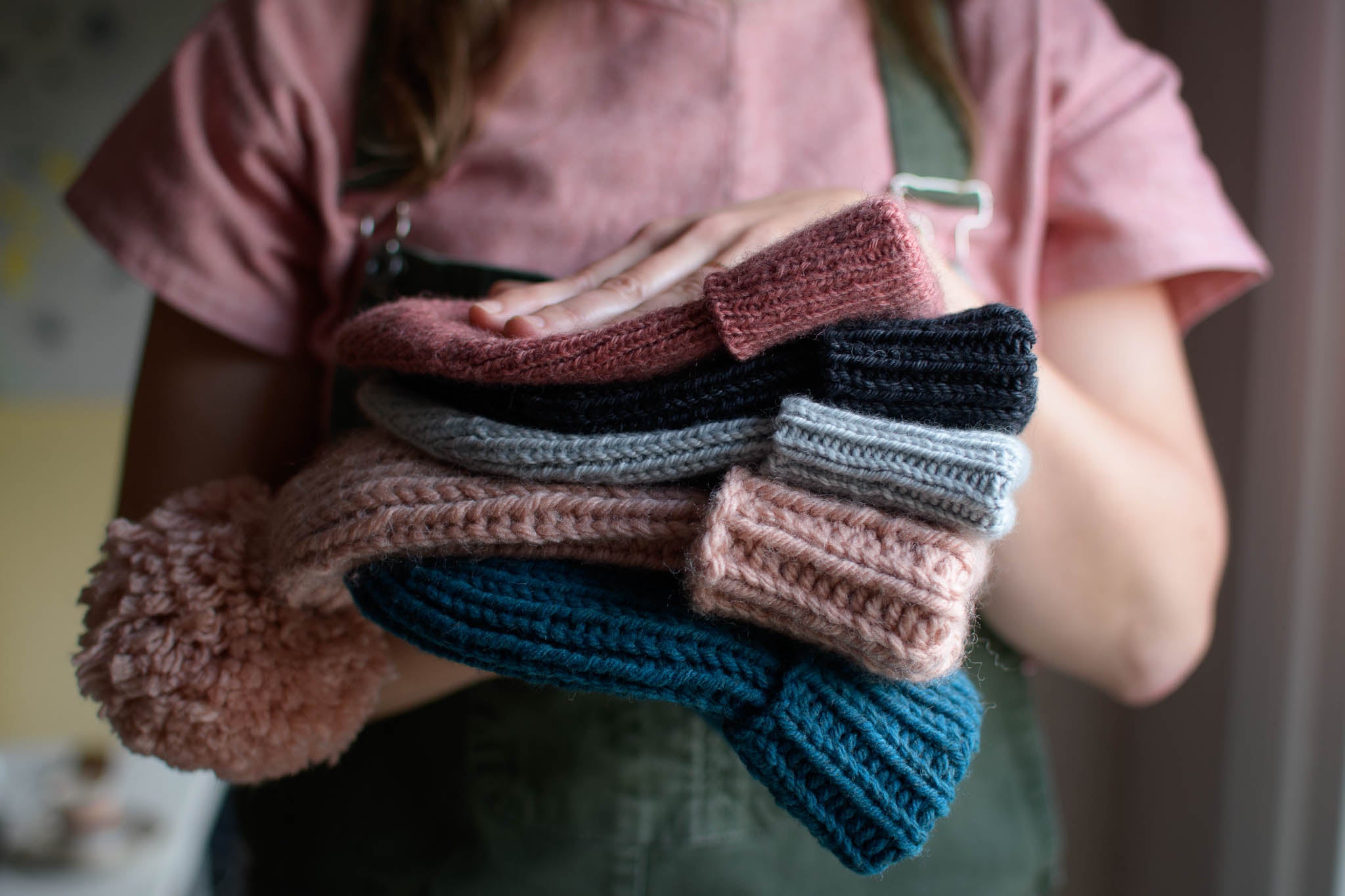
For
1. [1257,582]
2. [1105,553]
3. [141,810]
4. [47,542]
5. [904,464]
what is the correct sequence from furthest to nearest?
[47,542]
[141,810]
[1257,582]
[1105,553]
[904,464]

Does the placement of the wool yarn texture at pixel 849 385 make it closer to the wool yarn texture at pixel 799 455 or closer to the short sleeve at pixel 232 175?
the wool yarn texture at pixel 799 455

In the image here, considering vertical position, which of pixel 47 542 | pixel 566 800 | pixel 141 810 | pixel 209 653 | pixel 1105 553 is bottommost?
pixel 141 810

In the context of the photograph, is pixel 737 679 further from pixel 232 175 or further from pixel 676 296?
pixel 232 175

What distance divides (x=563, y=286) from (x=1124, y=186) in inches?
16.2

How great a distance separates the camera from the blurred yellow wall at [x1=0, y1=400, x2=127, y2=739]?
71.7 inches

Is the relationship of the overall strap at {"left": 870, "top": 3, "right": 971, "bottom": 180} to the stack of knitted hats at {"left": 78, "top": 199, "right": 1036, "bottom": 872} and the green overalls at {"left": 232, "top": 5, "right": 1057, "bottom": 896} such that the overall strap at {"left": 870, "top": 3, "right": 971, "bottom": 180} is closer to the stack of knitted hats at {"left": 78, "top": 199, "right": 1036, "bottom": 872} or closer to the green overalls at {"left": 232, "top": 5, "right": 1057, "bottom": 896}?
the green overalls at {"left": 232, "top": 5, "right": 1057, "bottom": 896}

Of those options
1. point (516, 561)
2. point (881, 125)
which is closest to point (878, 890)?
point (516, 561)

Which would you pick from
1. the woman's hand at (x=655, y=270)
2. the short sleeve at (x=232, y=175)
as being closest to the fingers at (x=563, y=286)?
the woman's hand at (x=655, y=270)

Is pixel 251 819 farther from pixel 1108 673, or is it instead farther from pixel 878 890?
pixel 1108 673

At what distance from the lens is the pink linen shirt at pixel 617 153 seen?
0.57 m

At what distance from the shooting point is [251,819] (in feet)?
2.29

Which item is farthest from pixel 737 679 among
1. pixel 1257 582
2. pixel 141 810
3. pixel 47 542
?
pixel 47 542

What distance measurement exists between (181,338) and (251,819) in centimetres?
38

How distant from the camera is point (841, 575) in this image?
0.32 meters
